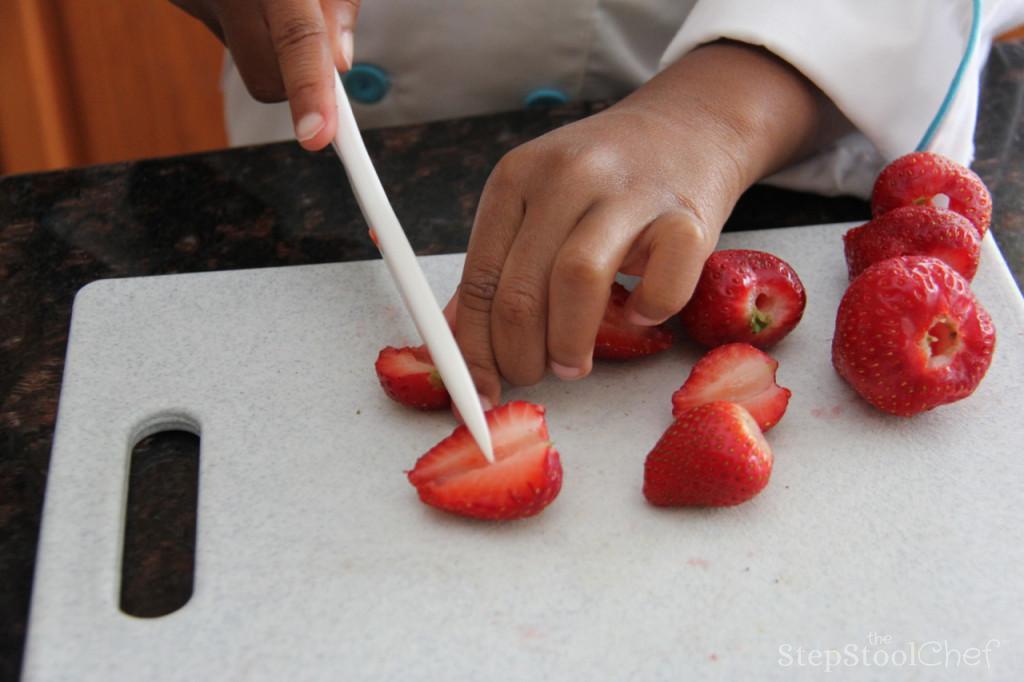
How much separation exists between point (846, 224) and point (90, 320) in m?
0.63

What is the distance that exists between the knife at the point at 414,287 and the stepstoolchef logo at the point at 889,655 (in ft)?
0.73

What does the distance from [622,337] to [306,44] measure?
319mm

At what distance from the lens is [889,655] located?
0.65 meters

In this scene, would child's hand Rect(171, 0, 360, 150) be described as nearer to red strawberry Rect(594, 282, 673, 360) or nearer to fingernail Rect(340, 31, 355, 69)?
fingernail Rect(340, 31, 355, 69)

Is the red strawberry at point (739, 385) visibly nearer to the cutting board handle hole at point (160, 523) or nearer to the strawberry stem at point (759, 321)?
the strawberry stem at point (759, 321)

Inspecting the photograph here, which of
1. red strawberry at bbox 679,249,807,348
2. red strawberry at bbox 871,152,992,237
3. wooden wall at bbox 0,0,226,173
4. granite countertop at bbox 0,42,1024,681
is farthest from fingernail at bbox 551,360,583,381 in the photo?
wooden wall at bbox 0,0,226,173

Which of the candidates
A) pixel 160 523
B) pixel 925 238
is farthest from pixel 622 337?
pixel 160 523

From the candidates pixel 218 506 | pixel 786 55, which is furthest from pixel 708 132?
pixel 218 506

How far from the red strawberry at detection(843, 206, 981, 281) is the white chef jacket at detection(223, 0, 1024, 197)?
136 millimetres

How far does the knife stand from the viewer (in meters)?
0.73

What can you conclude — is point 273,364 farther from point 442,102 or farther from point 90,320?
point 442,102

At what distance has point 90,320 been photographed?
0.88 meters

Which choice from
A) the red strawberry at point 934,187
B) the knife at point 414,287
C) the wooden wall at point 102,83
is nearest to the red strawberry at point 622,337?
the knife at point 414,287

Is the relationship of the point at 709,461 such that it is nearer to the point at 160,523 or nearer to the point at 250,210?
the point at 160,523
